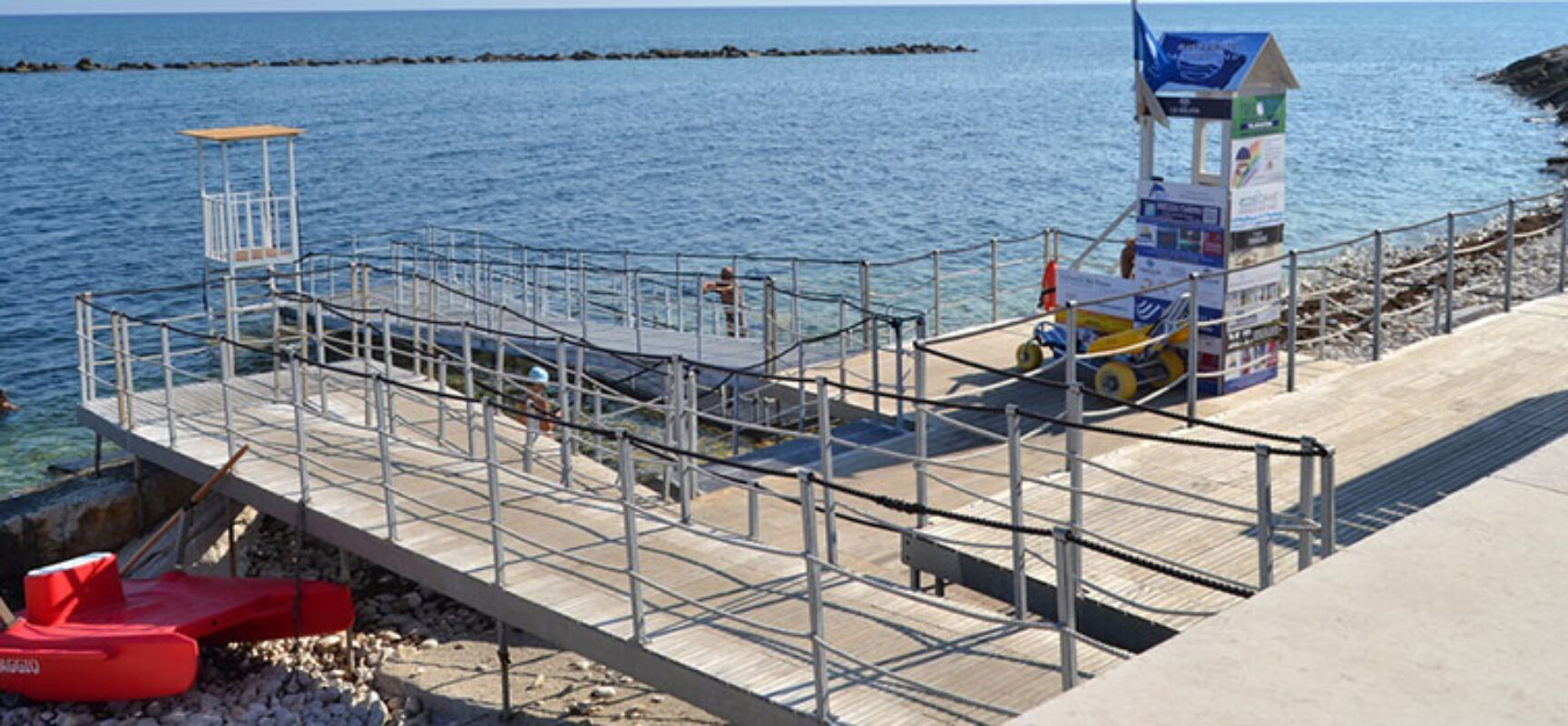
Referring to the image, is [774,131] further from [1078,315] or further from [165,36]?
[165,36]

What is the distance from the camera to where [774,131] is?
70250 millimetres

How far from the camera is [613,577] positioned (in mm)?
8812

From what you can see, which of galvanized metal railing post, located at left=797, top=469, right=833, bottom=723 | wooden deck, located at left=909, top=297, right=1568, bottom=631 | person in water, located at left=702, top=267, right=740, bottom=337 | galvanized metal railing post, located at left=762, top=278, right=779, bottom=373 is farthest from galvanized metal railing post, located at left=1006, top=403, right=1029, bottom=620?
person in water, located at left=702, top=267, right=740, bottom=337

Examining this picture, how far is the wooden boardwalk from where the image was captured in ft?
23.0

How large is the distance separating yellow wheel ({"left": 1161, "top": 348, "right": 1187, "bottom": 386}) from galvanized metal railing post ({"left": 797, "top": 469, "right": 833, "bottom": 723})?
6378 mm

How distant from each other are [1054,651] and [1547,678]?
360 cm

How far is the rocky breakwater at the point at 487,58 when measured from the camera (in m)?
124

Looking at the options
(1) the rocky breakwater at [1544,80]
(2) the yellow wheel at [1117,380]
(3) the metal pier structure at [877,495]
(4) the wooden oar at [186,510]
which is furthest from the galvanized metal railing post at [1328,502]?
(1) the rocky breakwater at [1544,80]

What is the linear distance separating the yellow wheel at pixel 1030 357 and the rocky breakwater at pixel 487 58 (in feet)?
397

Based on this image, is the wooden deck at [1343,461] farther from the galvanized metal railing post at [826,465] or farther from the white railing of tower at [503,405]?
the galvanized metal railing post at [826,465]

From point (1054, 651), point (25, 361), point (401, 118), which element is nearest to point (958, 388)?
point (1054, 651)

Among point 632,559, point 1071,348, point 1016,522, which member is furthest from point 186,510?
point 1016,522

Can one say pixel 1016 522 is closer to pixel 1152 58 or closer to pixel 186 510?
pixel 1152 58

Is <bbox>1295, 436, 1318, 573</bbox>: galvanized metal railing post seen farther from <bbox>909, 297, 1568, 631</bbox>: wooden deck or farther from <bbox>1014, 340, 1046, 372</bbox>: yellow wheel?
<bbox>1014, 340, 1046, 372</bbox>: yellow wheel
